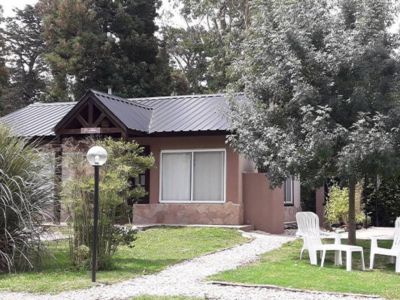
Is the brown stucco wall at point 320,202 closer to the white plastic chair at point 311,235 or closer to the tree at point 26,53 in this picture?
the white plastic chair at point 311,235

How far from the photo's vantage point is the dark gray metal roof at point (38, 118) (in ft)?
62.4

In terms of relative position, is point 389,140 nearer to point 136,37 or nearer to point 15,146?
point 15,146

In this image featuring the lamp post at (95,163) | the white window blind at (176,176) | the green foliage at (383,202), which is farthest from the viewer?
the green foliage at (383,202)

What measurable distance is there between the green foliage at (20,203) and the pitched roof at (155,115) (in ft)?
18.7

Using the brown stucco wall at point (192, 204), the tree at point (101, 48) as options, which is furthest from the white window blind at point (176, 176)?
the tree at point (101, 48)

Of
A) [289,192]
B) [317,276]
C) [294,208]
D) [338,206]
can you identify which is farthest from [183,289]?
[294,208]

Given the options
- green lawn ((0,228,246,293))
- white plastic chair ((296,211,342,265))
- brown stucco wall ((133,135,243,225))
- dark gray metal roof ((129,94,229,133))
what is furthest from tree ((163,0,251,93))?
white plastic chair ((296,211,342,265))

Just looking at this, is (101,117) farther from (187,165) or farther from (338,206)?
(338,206)

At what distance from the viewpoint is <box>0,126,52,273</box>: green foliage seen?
402 inches

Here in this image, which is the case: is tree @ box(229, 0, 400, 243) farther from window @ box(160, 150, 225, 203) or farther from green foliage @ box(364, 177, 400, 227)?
green foliage @ box(364, 177, 400, 227)

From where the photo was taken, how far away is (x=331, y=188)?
1955cm

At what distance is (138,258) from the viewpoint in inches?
462

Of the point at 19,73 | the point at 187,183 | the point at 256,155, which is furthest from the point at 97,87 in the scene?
the point at 256,155

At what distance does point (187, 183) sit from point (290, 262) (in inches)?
269
